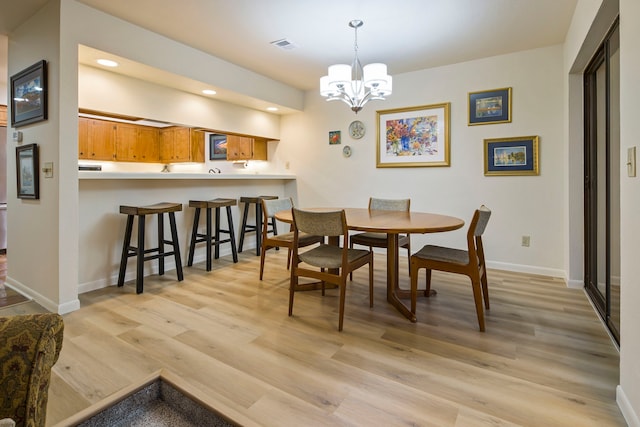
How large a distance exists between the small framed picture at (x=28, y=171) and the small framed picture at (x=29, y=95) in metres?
0.22

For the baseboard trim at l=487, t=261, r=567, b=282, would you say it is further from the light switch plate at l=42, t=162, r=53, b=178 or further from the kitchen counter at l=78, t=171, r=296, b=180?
the light switch plate at l=42, t=162, r=53, b=178

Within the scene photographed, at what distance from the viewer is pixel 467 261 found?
2312mm

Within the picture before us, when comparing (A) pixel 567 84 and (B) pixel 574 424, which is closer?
(B) pixel 574 424

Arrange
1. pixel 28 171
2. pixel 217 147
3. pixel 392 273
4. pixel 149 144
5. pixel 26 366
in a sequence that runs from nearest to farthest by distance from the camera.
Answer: pixel 26 366 < pixel 392 273 < pixel 28 171 < pixel 217 147 < pixel 149 144

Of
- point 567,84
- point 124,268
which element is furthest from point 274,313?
point 567,84

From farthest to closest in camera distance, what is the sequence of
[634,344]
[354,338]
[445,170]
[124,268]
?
[445,170]
[124,268]
[354,338]
[634,344]

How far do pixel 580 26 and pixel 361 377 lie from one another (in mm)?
2855

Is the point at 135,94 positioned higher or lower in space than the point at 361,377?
higher

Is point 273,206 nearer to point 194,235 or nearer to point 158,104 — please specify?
point 194,235

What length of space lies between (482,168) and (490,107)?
65cm

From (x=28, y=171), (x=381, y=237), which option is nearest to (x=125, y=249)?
(x=28, y=171)

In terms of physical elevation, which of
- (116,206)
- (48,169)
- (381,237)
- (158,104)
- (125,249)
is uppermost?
(158,104)

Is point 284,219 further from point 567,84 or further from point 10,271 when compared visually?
point 567,84

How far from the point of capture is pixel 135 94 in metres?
3.51
